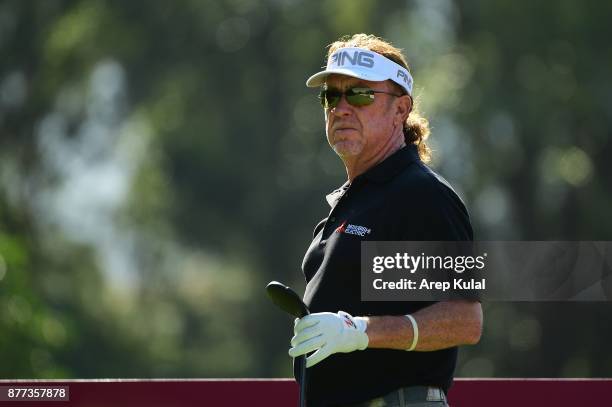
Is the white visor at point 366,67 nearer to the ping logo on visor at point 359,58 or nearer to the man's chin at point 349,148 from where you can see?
the ping logo on visor at point 359,58

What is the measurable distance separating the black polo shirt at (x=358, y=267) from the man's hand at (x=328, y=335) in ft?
0.76

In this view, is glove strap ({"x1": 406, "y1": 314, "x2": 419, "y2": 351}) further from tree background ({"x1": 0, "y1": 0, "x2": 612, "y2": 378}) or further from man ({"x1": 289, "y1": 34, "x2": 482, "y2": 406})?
tree background ({"x1": 0, "y1": 0, "x2": 612, "y2": 378})

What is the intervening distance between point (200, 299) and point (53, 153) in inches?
157

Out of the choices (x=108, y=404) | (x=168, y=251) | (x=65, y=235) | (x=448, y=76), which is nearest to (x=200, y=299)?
(x=168, y=251)

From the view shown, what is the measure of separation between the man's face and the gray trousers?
3.22 feet

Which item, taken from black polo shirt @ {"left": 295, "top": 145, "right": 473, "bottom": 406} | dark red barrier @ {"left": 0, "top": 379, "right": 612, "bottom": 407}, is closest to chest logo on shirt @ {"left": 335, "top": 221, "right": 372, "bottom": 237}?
black polo shirt @ {"left": 295, "top": 145, "right": 473, "bottom": 406}

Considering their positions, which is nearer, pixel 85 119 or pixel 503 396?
pixel 503 396

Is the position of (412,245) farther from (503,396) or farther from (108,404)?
(108,404)

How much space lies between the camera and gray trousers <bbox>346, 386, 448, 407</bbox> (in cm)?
470

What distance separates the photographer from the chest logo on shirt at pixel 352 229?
16.0 feet

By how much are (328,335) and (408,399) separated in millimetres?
433

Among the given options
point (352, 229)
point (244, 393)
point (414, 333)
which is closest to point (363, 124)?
point (352, 229)

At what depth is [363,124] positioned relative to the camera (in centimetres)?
527

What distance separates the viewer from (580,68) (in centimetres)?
2081
